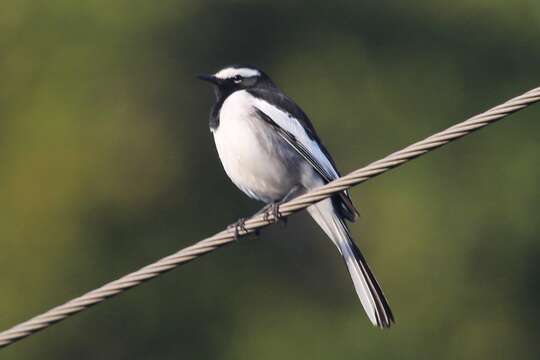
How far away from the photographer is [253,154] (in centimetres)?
713

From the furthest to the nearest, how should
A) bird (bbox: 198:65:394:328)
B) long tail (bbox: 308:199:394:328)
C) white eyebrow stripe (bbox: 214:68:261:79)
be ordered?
1. white eyebrow stripe (bbox: 214:68:261:79)
2. bird (bbox: 198:65:394:328)
3. long tail (bbox: 308:199:394:328)

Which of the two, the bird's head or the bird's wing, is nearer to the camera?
the bird's wing

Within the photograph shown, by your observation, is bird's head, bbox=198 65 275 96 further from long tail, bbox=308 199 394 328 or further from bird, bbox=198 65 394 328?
long tail, bbox=308 199 394 328

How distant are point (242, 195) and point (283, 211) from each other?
39.0 ft

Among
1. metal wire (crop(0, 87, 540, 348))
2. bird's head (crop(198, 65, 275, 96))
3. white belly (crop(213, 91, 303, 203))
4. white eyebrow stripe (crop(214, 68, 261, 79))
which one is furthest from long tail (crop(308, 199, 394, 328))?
metal wire (crop(0, 87, 540, 348))

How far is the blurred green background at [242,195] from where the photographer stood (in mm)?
15969

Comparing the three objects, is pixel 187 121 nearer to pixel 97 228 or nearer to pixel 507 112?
pixel 97 228

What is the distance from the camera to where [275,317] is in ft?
54.0

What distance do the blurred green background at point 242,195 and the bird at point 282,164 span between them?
7.63m

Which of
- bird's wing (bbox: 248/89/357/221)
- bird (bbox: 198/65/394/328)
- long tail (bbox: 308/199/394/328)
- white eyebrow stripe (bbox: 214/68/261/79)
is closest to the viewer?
long tail (bbox: 308/199/394/328)

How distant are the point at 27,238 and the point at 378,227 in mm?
4893

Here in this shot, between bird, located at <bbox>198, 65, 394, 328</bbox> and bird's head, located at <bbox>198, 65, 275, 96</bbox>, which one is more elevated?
bird's head, located at <bbox>198, 65, 275, 96</bbox>

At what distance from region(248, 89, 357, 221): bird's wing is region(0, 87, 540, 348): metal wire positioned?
185cm

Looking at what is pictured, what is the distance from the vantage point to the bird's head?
26.4ft
